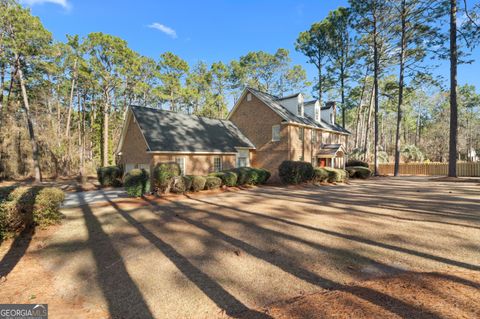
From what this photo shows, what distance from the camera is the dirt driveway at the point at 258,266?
3084mm

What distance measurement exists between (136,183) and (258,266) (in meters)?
9.47

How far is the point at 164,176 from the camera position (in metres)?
12.3

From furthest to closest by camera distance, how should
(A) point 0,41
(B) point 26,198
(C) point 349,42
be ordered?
(C) point 349,42 < (A) point 0,41 < (B) point 26,198

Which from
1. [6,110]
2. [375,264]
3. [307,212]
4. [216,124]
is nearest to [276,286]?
[375,264]

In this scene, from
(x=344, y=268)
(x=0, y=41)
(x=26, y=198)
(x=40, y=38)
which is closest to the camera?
(x=344, y=268)

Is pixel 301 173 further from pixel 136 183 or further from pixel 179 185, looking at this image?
pixel 136 183

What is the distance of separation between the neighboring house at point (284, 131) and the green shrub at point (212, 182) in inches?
302

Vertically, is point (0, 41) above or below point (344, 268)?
above

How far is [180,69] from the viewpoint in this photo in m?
34.5

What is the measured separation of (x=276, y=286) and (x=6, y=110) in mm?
31350

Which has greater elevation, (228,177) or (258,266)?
(228,177)

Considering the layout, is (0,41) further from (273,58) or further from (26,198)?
(273,58)

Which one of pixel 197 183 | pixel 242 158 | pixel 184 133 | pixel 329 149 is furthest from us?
pixel 329 149

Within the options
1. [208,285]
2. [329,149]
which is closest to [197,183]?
[208,285]
